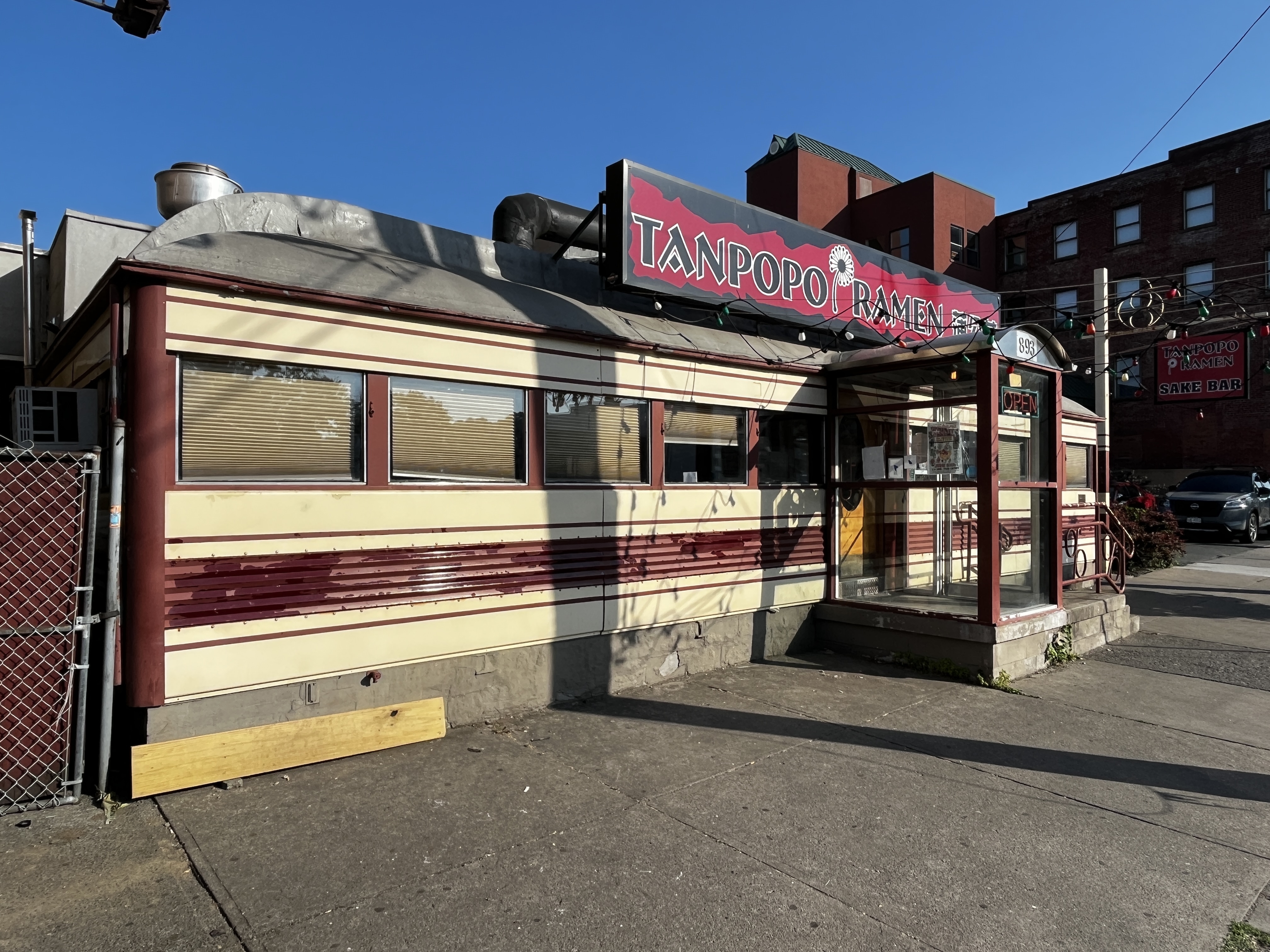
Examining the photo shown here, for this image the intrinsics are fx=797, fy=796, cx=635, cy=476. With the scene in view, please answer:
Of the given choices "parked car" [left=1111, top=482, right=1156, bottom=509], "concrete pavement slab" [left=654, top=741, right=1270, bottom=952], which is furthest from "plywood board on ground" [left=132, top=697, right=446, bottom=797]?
"parked car" [left=1111, top=482, right=1156, bottom=509]

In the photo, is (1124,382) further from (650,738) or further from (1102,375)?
(650,738)

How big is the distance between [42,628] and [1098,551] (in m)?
11.2

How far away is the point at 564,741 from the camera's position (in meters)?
5.56

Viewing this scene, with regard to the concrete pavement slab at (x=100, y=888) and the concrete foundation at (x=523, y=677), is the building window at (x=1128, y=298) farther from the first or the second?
the concrete pavement slab at (x=100, y=888)

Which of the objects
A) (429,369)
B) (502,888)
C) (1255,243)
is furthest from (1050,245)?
(502,888)

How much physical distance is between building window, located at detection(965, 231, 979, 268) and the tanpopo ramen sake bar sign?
2472 centimetres

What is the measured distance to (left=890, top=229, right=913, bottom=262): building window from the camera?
32.2 meters

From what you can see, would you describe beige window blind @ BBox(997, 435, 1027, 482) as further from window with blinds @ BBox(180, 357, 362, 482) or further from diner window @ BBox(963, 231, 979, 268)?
diner window @ BBox(963, 231, 979, 268)

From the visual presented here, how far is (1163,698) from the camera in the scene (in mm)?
6949

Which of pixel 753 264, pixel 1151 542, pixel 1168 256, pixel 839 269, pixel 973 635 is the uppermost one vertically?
pixel 1168 256

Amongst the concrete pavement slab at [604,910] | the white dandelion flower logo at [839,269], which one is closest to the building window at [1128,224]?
the white dandelion flower logo at [839,269]

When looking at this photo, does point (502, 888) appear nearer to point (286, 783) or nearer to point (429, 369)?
point (286, 783)

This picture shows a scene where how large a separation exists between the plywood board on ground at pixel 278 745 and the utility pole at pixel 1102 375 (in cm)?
955

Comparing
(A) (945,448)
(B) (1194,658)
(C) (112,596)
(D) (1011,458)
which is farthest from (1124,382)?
(C) (112,596)
